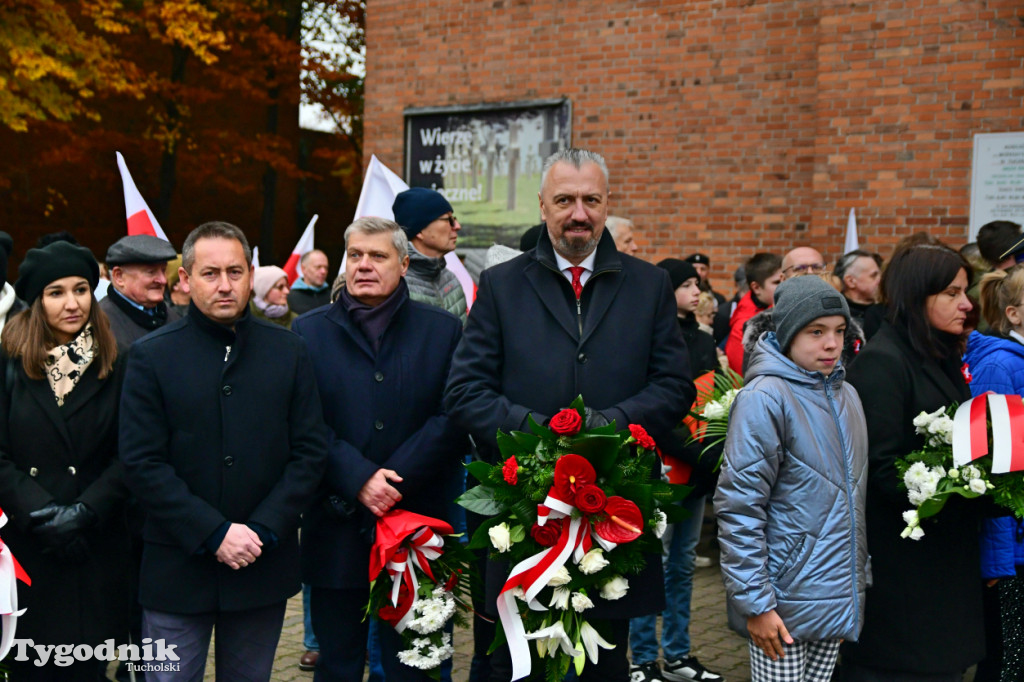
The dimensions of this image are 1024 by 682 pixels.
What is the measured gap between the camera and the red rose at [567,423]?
3.17m

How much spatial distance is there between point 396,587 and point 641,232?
25.9 ft

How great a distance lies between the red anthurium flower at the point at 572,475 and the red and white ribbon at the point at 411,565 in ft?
2.79

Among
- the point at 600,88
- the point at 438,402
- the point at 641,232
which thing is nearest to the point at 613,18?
the point at 600,88

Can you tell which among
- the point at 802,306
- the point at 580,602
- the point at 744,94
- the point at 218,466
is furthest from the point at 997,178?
the point at 218,466

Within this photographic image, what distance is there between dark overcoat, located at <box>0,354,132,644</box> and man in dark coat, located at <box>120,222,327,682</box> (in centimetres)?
45

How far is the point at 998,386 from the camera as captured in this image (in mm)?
4082

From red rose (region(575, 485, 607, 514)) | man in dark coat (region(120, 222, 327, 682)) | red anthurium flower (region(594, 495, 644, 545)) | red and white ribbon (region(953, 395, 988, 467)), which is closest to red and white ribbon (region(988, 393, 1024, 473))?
red and white ribbon (region(953, 395, 988, 467))

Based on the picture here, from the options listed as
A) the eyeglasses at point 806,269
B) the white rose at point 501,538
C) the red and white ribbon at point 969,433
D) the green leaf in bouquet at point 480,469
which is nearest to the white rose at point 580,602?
the white rose at point 501,538

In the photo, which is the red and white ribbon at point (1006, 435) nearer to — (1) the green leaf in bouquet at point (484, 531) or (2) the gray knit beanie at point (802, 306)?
(2) the gray knit beanie at point (802, 306)

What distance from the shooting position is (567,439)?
126 inches

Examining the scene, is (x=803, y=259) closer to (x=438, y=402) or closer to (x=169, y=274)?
(x=438, y=402)

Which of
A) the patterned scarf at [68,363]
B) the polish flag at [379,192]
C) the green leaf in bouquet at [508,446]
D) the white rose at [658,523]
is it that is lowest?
the white rose at [658,523]

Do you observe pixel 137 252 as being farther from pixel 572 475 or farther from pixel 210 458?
pixel 572 475

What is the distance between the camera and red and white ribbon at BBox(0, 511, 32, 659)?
3.53 metres
